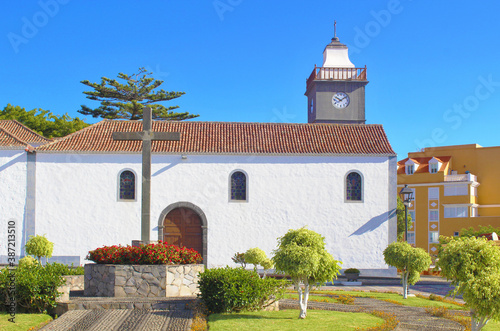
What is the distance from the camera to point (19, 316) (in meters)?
11.0

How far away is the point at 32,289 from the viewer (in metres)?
11.4

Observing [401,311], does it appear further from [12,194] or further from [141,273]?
[12,194]

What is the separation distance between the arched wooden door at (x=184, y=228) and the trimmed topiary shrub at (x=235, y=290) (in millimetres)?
12845

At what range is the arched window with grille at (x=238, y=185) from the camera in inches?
981

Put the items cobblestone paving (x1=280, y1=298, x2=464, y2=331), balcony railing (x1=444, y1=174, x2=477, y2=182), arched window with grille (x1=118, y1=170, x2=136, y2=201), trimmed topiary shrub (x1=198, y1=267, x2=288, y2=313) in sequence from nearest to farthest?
1. cobblestone paving (x1=280, y1=298, x2=464, y2=331)
2. trimmed topiary shrub (x1=198, y1=267, x2=288, y2=313)
3. arched window with grille (x1=118, y1=170, x2=136, y2=201)
4. balcony railing (x1=444, y1=174, x2=477, y2=182)

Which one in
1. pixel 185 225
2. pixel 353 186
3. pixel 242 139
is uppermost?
pixel 242 139

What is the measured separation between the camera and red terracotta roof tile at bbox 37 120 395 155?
24.8 meters

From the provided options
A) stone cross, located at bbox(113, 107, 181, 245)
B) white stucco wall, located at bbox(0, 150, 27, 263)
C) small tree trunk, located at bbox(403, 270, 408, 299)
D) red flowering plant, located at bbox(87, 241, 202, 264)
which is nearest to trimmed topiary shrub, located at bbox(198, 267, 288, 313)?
red flowering plant, located at bbox(87, 241, 202, 264)

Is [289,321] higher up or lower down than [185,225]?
lower down

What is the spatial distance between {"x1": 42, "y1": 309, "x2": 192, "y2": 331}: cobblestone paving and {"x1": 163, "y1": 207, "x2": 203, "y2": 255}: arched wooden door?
1291cm

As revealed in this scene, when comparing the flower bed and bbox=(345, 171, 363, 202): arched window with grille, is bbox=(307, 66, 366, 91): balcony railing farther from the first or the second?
the flower bed

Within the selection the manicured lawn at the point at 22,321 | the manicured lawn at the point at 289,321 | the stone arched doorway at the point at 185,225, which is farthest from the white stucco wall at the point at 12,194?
the manicured lawn at the point at 289,321

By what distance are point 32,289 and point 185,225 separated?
520 inches

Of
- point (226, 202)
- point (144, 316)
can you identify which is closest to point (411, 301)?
point (144, 316)
